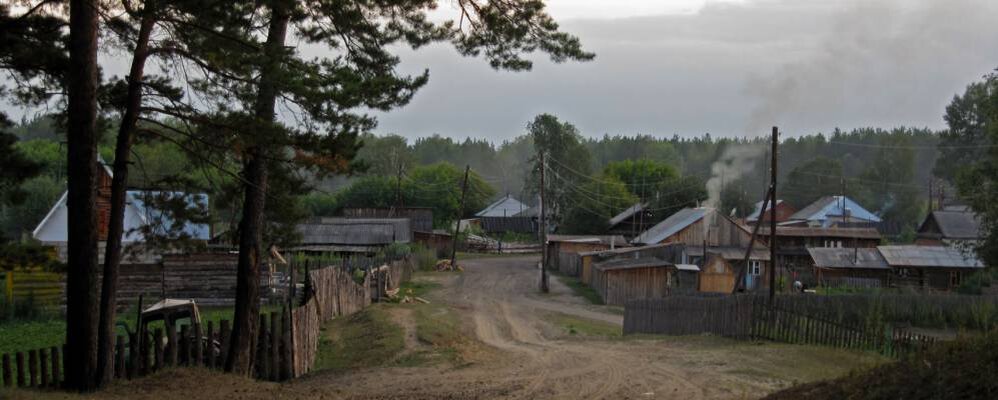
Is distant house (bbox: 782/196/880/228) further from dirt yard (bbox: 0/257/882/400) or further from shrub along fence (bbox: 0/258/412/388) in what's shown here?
shrub along fence (bbox: 0/258/412/388)

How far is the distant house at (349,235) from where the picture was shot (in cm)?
Answer: 5675

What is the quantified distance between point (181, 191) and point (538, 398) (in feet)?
21.6

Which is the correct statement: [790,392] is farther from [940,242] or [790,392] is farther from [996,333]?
[940,242]

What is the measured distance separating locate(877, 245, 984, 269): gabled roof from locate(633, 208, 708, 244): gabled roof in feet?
37.7

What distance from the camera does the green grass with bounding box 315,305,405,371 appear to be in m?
19.8

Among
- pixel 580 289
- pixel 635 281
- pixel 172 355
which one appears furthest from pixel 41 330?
pixel 580 289

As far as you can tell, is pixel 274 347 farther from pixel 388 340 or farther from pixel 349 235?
pixel 349 235

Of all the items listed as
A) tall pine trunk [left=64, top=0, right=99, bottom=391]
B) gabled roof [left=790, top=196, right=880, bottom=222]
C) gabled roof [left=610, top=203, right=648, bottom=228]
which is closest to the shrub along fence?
tall pine trunk [left=64, top=0, right=99, bottom=391]

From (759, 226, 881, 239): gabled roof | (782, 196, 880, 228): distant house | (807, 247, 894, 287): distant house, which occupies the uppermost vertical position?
(782, 196, 880, 228): distant house

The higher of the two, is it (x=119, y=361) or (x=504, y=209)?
(x=504, y=209)

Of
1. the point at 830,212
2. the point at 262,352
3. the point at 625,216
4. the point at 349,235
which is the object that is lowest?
the point at 262,352

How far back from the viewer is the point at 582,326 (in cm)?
3278

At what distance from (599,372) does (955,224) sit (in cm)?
5920

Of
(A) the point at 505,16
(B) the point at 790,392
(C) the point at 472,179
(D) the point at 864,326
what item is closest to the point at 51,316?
(A) the point at 505,16
